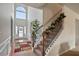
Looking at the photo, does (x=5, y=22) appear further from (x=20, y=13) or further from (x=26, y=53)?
(x=26, y=53)

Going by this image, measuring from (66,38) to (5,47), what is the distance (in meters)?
0.68

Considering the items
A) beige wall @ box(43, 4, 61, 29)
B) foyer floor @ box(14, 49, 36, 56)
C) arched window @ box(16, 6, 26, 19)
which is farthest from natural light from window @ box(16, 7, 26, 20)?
foyer floor @ box(14, 49, 36, 56)

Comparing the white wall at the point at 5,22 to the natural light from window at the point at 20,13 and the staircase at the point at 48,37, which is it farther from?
the staircase at the point at 48,37

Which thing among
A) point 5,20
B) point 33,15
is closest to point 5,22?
point 5,20

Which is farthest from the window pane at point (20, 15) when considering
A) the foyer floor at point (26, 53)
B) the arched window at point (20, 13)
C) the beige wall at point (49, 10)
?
the foyer floor at point (26, 53)

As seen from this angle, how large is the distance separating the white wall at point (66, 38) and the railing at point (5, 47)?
46 centimetres

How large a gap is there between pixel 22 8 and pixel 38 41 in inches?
16.1

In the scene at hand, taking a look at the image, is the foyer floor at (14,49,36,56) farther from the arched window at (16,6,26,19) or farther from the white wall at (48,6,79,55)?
the arched window at (16,6,26,19)

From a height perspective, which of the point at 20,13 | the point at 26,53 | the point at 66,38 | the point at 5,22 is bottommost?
the point at 26,53

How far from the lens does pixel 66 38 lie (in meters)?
1.32

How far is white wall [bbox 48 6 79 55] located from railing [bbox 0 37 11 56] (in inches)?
18.3

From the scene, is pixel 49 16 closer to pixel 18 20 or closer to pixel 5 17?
pixel 18 20

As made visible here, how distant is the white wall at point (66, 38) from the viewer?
1.31 m

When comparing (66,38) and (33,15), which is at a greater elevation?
(33,15)
